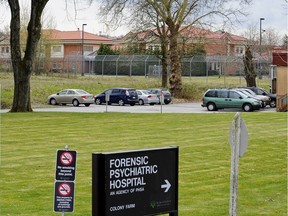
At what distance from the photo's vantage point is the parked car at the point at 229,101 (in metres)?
47.3

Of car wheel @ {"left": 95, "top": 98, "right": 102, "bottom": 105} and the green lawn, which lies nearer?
the green lawn

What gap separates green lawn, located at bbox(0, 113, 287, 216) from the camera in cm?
1340

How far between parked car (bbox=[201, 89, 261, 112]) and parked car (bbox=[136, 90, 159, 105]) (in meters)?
7.48

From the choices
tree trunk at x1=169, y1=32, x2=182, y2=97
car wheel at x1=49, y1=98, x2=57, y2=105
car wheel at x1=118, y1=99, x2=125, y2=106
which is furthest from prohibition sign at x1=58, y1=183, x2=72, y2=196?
tree trunk at x1=169, y1=32, x2=182, y2=97

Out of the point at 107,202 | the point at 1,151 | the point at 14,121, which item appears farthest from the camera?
the point at 14,121

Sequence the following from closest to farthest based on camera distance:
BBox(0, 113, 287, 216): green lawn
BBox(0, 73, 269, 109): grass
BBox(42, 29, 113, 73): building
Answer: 1. BBox(0, 113, 287, 216): green lawn
2. BBox(0, 73, 269, 109): grass
3. BBox(42, 29, 113, 73): building

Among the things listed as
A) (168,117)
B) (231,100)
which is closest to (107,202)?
(168,117)

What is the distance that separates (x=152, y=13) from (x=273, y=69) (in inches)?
395

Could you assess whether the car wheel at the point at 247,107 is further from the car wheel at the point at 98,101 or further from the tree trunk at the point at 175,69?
the car wheel at the point at 98,101

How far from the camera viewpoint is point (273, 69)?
190 ft

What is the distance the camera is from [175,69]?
58500 millimetres

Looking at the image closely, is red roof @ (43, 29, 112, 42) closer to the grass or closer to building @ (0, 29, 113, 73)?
building @ (0, 29, 113, 73)

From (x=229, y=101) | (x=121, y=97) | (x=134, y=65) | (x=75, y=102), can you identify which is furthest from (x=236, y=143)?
(x=134, y=65)

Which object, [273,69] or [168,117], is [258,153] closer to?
[168,117]
